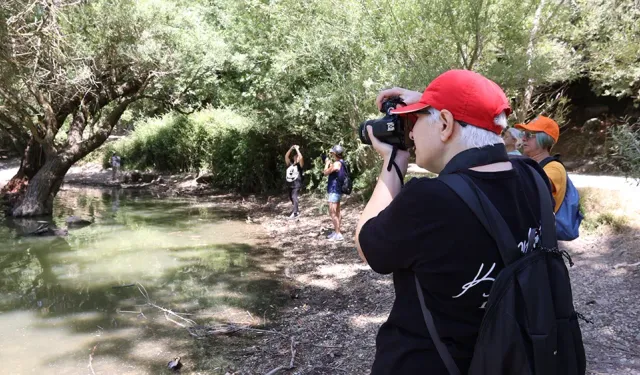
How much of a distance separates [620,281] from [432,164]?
5099 mm

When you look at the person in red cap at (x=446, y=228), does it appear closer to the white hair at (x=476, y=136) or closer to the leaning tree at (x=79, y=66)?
the white hair at (x=476, y=136)

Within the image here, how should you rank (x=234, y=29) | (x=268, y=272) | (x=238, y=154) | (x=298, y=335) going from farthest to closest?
(x=234, y=29), (x=238, y=154), (x=268, y=272), (x=298, y=335)

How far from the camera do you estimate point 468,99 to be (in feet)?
4.43

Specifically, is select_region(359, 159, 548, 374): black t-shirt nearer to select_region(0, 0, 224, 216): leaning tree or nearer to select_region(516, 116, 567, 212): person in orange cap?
select_region(516, 116, 567, 212): person in orange cap

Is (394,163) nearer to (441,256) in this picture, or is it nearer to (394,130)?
(394,130)

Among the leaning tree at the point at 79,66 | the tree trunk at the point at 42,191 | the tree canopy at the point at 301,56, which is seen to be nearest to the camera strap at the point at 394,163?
the tree canopy at the point at 301,56

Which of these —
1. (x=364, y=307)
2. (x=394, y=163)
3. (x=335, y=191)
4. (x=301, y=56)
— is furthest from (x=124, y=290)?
(x=301, y=56)

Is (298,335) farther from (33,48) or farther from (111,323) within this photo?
(33,48)

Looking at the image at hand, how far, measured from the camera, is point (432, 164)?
4.76 feet

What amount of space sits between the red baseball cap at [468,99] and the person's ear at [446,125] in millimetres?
12

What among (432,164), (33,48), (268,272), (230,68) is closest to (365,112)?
(268,272)

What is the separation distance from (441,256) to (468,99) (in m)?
0.44

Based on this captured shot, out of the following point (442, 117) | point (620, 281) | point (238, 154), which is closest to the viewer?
point (442, 117)

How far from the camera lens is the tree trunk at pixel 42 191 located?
13.0 metres
